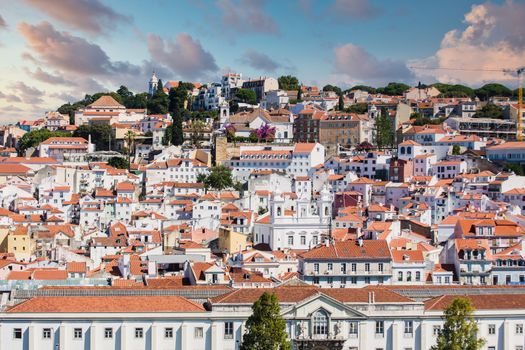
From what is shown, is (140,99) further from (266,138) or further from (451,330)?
(451,330)

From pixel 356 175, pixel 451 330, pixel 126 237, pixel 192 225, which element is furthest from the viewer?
pixel 356 175

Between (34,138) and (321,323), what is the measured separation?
296 feet

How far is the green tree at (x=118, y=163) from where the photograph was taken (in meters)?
119

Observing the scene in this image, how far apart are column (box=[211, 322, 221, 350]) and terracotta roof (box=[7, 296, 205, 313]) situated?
96 centimetres

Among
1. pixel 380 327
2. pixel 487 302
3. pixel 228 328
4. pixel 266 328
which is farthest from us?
pixel 487 302

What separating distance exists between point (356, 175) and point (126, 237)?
36.1m

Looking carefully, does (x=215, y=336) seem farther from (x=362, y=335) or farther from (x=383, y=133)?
(x=383, y=133)

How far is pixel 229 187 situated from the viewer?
110625mm

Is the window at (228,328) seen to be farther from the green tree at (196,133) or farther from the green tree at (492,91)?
the green tree at (492,91)

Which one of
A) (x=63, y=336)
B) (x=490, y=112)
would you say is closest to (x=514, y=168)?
(x=490, y=112)

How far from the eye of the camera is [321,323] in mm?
47156

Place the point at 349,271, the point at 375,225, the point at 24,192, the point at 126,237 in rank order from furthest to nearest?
the point at 24,192 < the point at 126,237 < the point at 375,225 < the point at 349,271

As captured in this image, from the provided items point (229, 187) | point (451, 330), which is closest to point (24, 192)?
point (229, 187)

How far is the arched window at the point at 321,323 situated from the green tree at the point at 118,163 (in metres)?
74.7
